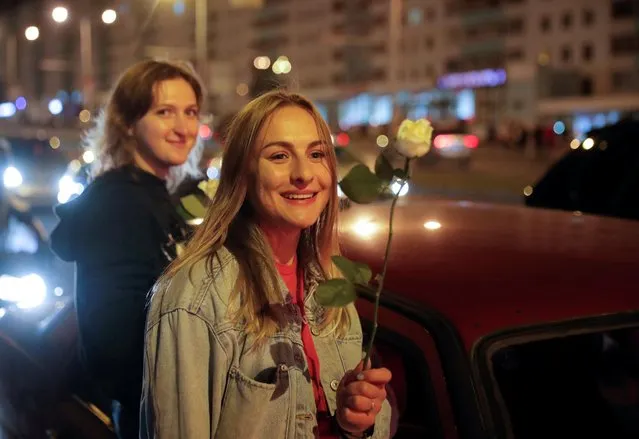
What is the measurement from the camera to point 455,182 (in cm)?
2286

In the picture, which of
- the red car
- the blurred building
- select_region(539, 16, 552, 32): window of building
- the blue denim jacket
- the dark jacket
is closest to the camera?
the blue denim jacket

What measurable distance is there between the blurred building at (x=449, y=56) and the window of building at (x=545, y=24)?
86 millimetres

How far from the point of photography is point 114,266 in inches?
93.0

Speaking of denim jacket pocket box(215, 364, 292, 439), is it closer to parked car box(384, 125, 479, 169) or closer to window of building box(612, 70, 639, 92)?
parked car box(384, 125, 479, 169)

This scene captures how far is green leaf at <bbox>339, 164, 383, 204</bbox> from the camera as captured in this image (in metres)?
1.64

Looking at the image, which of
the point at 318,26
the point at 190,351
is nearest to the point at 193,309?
the point at 190,351

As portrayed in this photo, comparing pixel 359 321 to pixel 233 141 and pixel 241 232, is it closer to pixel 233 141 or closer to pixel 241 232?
pixel 241 232

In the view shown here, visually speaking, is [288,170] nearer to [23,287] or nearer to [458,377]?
[458,377]

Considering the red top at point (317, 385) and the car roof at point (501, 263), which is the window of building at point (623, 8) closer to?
the car roof at point (501, 263)

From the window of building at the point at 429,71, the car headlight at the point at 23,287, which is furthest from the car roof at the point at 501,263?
the window of building at the point at 429,71

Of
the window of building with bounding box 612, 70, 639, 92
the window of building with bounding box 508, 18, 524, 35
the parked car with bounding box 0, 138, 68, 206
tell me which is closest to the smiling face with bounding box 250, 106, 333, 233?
the parked car with bounding box 0, 138, 68, 206

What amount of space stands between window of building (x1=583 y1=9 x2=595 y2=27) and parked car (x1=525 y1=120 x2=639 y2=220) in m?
66.4

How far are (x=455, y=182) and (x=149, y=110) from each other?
20.5 meters

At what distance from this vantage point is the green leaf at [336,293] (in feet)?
5.06
